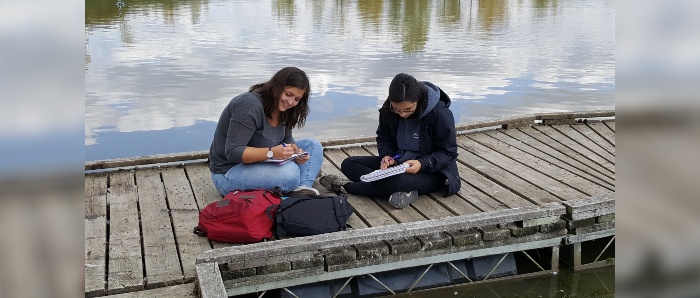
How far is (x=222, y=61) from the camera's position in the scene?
13.1 m

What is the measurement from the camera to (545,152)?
5.71 m

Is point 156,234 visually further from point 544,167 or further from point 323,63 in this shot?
point 323,63

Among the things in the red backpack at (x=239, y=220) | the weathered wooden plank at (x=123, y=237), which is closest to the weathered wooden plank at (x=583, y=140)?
the red backpack at (x=239, y=220)

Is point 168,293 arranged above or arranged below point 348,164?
below

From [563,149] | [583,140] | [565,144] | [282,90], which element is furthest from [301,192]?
[583,140]

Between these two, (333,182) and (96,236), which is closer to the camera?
(96,236)

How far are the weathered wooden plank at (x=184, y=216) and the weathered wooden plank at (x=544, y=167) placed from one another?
8.02 feet

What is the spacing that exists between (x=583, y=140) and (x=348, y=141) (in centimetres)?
200

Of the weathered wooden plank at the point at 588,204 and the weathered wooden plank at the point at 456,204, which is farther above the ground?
the weathered wooden plank at the point at 588,204

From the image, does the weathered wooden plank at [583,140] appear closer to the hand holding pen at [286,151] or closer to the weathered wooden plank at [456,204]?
the weathered wooden plank at [456,204]

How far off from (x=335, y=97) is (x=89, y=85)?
391 centimetres

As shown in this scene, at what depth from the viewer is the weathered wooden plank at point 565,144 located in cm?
552
